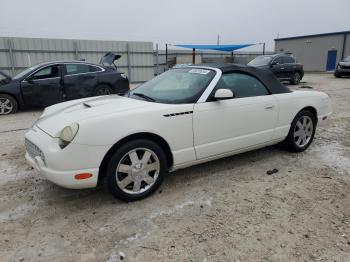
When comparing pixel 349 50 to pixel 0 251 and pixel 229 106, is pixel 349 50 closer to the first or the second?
pixel 229 106

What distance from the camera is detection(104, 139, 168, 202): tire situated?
299 cm

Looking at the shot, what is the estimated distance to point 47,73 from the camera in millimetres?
8453

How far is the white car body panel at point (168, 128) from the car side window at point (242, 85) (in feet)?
0.29

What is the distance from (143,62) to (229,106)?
15.5 m

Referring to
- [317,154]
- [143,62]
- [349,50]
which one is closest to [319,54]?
[349,50]

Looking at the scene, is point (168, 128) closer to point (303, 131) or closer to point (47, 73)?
point (303, 131)

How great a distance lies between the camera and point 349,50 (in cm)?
2962

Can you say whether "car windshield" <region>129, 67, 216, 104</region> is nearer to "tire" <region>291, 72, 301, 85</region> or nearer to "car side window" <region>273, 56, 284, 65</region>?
"car side window" <region>273, 56, 284, 65</region>

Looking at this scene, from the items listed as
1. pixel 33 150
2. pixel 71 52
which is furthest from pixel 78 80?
pixel 71 52

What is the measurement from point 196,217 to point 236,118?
4.70 ft

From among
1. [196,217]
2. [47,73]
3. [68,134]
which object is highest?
[47,73]

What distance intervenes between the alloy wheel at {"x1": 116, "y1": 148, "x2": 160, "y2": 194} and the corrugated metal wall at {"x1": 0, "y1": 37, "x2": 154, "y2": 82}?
572 inches

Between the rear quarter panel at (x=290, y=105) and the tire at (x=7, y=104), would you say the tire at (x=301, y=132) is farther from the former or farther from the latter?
the tire at (x=7, y=104)

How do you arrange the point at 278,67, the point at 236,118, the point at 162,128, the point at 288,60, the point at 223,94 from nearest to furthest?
the point at 162,128 < the point at 223,94 < the point at 236,118 < the point at 278,67 < the point at 288,60
